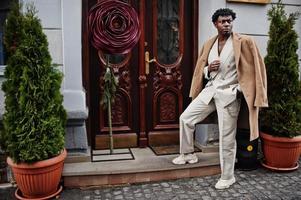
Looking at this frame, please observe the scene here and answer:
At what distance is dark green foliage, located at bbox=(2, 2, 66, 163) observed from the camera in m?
3.77

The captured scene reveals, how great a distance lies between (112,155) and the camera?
4.98 meters

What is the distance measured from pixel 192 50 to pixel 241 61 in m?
1.37

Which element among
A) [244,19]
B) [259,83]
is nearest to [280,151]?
[259,83]

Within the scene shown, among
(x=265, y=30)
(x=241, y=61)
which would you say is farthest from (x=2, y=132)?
(x=265, y=30)

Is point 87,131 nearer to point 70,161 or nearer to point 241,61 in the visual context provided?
point 70,161

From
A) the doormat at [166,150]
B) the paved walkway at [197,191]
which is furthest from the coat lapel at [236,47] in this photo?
the doormat at [166,150]

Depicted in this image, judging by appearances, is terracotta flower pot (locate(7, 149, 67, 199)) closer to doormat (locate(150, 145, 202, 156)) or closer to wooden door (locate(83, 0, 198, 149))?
wooden door (locate(83, 0, 198, 149))

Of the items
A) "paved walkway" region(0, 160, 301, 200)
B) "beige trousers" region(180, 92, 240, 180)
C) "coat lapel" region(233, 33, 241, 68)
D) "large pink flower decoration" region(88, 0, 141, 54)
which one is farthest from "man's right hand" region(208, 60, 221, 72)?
"paved walkway" region(0, 160, 301, 200)

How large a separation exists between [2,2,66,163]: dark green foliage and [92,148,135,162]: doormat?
97 centimetres

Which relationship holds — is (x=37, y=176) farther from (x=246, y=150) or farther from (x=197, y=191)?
(x=246, y=150)

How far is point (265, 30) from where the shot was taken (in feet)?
17.5

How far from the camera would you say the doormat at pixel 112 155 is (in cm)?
482

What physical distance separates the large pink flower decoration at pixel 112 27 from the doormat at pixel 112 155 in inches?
57.0

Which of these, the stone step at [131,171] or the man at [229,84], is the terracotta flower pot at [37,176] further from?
the man at [229,84]
